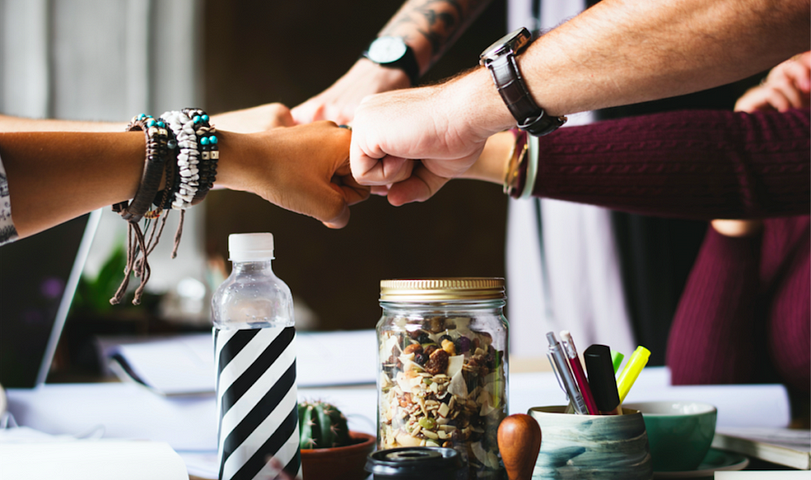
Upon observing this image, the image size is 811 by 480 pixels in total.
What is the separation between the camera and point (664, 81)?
0.47 meters

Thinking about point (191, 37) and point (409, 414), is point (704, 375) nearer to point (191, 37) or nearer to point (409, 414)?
point (409, 414)

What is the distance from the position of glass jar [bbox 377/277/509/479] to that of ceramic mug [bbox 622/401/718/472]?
15cm

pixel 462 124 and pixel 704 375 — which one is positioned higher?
pixel 462 124

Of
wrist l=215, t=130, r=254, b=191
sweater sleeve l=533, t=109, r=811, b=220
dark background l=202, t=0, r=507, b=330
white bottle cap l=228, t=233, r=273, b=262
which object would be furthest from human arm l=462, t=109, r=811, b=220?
dark background l=202, t=0, r=507, b=330

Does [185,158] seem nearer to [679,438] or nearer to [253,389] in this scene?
[253,389]

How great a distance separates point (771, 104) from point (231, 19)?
2.06m

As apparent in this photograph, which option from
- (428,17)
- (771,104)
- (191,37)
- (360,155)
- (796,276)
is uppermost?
(191,37)

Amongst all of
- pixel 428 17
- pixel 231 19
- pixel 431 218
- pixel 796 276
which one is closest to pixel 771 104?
pixel 796 276

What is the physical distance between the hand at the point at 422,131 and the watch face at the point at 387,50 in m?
0.37

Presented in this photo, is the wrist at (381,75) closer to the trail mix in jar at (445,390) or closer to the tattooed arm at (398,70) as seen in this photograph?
the tattooed arm at (398,70)

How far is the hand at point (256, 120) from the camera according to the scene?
0.76 meters

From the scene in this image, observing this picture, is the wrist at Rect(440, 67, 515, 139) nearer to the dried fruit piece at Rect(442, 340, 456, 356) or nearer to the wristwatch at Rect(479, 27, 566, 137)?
the wristwatch at Rect(479, 27, 566, 137)

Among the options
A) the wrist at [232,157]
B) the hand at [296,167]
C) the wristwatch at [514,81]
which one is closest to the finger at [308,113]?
the hand at [296,167]

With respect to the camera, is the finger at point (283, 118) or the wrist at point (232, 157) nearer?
the wrist at point (232, 157)
